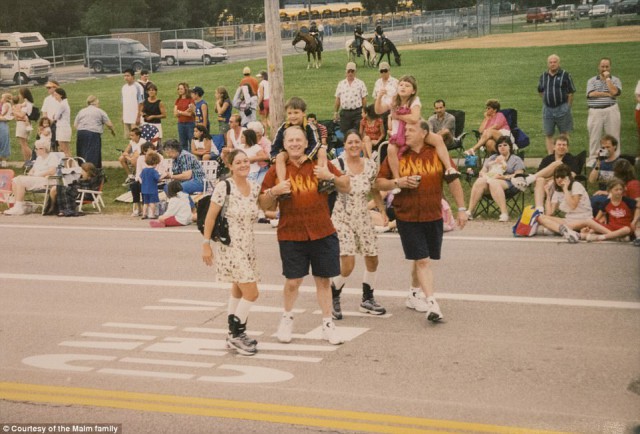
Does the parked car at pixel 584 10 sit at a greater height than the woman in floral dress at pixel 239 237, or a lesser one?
greater

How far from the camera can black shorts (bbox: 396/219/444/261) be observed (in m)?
10.6

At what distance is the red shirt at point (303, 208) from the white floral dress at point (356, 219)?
1.05m

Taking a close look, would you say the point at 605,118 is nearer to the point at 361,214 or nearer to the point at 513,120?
the point at 513,120

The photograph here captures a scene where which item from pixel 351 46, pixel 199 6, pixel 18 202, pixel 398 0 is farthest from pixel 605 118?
pixel 398 0

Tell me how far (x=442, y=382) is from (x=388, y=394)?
53 cm

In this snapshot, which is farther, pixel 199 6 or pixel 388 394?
pixel 199 6

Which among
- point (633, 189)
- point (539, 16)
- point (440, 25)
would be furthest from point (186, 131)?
point (539, 16)

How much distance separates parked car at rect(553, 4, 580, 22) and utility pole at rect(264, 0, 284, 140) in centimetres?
5640

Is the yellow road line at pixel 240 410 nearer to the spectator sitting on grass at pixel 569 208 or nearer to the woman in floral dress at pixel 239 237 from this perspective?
the woman in floral dress at pixel 239 237

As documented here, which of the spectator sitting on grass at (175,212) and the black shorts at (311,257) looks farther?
the spectator sitting on grass at (175,212)

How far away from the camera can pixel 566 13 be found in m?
75.7

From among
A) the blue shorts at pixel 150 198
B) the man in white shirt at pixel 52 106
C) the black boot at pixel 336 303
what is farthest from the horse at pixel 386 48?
the black boot at pixel 336 303

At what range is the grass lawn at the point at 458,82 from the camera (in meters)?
26.8

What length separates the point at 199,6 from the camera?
8812cm
